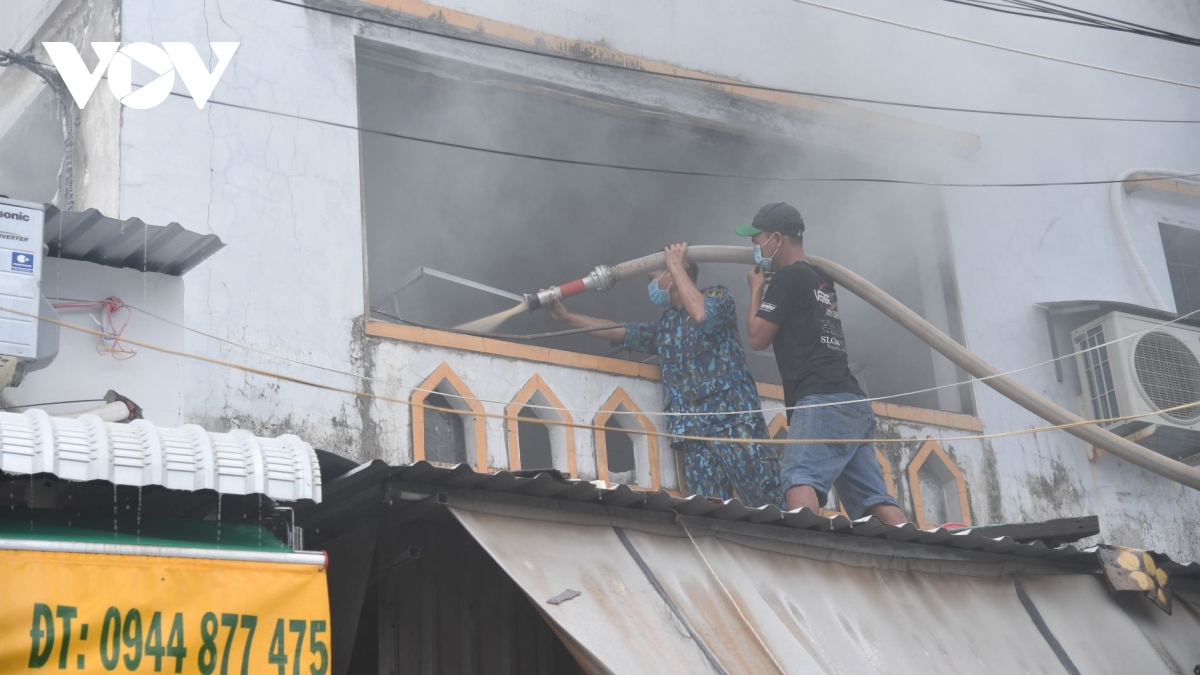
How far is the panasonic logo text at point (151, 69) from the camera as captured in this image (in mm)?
7688

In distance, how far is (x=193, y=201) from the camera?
769 cm

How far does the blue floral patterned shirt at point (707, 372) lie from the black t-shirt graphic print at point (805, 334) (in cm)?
31

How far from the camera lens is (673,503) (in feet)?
19.8

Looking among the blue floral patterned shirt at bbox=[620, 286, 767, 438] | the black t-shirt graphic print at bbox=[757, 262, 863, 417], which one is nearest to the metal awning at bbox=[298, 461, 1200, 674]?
the black t-shirt graphic print at bbox=[757, 262, 863, 417]

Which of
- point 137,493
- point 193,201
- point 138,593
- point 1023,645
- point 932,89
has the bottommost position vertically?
point 1023,645

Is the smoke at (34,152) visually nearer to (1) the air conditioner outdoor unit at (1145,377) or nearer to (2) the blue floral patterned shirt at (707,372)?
(2) the blue floral patterned shirt at (707,372)

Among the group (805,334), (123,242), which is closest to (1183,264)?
(805,334)

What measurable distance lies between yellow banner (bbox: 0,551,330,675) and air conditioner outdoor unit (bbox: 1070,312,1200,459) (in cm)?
704

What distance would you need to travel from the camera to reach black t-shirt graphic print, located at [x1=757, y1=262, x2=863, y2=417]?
8.50 m

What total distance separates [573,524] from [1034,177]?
269 inches

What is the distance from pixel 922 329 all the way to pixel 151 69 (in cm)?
493

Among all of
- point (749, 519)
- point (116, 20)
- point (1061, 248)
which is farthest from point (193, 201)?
point (1061, 248)

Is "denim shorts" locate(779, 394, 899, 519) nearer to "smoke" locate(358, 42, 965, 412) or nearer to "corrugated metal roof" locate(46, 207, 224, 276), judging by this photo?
"smoke" locate(358, 42, 965, 412)

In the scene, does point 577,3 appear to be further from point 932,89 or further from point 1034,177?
point 1034,177
